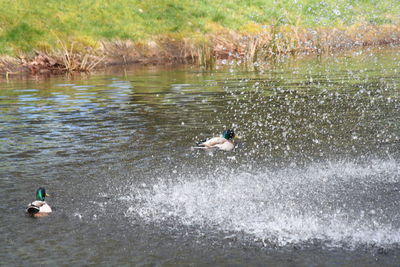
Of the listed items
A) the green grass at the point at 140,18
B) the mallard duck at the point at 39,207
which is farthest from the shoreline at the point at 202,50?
the mallard duck at the point at 39,207

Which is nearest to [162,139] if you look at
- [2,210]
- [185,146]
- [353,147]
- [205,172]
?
[185,146]

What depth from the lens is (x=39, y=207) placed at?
1107cm

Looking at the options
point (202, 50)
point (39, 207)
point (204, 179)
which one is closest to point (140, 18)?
point (202, 50)

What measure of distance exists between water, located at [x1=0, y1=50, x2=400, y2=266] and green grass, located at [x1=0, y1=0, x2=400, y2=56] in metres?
17.3

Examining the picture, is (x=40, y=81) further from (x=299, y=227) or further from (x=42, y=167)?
(x=299, y=227)

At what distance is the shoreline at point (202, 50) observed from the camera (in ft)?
141

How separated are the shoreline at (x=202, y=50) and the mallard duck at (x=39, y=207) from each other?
29.3 meters

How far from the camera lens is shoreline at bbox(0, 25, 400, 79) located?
141 feet

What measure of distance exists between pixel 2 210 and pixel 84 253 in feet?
10.3

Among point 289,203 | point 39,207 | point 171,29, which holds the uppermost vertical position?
point 171,29

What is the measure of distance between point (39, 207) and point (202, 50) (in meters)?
36.1

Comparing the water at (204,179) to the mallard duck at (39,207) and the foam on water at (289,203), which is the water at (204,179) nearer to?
the foam on water at (289,203)

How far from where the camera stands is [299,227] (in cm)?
1006

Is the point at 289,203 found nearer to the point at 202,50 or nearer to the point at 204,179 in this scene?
the point at 204,179
